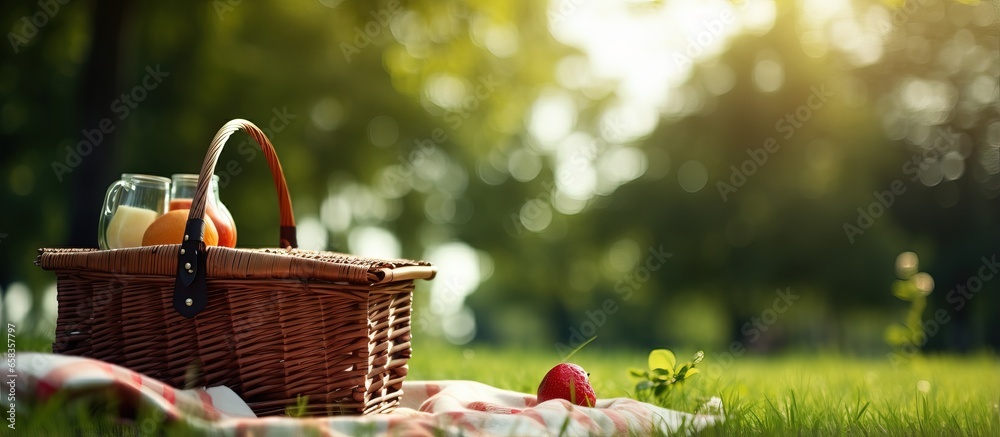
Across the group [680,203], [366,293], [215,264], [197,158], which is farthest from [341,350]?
[680,203]

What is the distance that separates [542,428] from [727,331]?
11.8m

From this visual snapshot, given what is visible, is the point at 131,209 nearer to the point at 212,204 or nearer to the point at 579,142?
the point at 212,204

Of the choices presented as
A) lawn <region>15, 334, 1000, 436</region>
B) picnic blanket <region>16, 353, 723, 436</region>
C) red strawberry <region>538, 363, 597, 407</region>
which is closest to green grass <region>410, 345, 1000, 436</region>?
lawn <region>15, 334, 1000, 436</region>

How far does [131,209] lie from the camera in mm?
2723

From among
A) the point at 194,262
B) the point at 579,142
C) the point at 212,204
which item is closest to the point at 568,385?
the point at 194,262

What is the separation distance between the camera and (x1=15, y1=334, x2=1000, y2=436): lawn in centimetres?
227

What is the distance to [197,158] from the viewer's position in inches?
313

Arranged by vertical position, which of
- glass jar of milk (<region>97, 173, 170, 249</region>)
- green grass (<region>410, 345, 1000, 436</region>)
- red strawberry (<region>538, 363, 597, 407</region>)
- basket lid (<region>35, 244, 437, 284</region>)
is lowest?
green grass (<region>410, 345, 1000, 436</region>)

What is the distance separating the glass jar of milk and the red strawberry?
4.82 feet

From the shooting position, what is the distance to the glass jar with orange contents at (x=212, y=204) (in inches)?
107

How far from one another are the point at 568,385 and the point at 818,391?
121 centimetres

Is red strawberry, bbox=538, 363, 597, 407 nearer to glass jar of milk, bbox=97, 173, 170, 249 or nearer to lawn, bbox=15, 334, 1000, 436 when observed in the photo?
lawn, bbox=15, 334, 1000, 436

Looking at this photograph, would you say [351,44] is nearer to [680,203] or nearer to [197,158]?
[197,158]

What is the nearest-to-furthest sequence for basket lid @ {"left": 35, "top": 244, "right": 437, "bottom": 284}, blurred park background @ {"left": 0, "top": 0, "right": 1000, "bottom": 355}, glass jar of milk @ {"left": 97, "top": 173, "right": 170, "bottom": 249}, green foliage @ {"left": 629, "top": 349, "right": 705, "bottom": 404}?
1. basket lid @ {"left": 35, "top": 244, "right": 437, "bottom": 284}
2. glass jar of milk @ {"left": 97, "top": 173, "right": 170, "bottom": 249}
3. green foliage @ {"left": 629, "top": 349, "right": 705, "bottom": 404}
4. blurred park background @ {"left": 0, "top": 0, "right": 1000, "bottom": 355}
